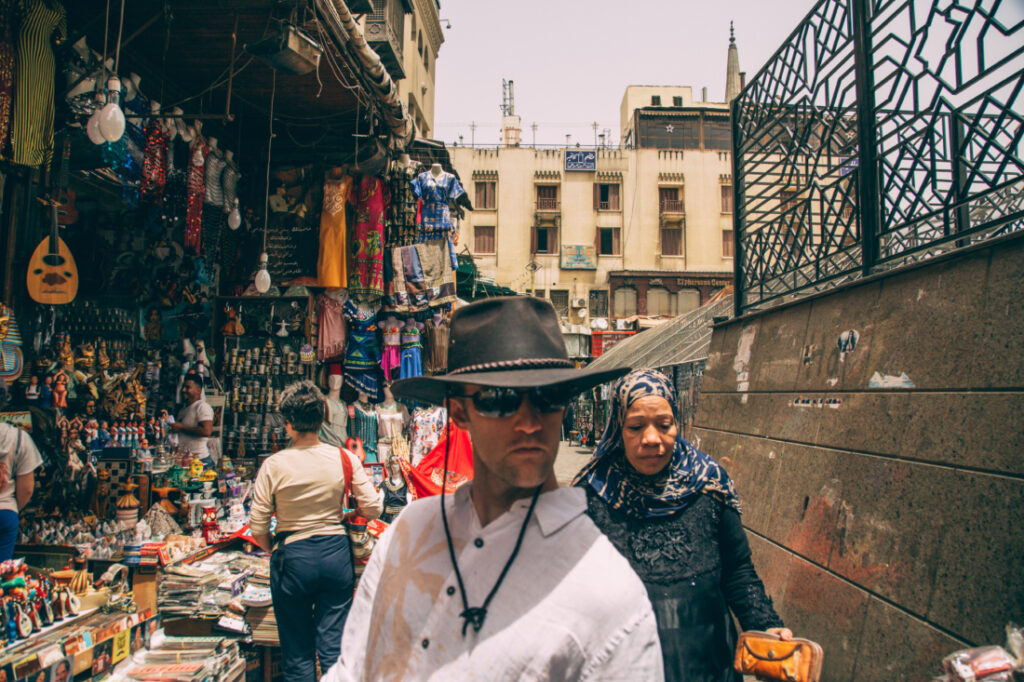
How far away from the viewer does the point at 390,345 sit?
8297mm

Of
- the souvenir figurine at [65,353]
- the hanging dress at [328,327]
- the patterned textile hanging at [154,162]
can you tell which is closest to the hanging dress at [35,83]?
the patterned textile hanging at [154,162]

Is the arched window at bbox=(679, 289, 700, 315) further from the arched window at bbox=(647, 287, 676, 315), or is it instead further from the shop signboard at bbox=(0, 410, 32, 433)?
the shop signboard at bbox=(0, 410, 32, 433)

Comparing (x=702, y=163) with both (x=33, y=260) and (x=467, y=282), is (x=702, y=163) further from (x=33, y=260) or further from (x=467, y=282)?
(x=33, y=260)

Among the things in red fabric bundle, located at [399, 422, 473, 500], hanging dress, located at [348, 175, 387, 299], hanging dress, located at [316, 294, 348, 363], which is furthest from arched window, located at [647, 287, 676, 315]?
red fabric bundle, located at [399, 422, 473, 500]

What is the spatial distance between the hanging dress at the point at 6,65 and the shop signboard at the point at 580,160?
33.7 m

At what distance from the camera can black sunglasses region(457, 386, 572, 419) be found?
1.27m

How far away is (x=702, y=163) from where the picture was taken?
3625cm

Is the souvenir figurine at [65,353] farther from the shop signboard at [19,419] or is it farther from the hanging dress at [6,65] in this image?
the hanging dress at [6,65]

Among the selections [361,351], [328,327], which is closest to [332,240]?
[328,327]

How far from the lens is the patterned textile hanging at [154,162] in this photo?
550 centimetres

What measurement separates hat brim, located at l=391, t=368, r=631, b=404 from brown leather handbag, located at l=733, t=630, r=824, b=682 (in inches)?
53.2

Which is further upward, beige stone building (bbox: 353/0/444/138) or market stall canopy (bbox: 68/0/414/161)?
beige stone building (bbox: 353/0/444/138)

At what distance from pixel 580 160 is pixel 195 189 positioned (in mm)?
32096

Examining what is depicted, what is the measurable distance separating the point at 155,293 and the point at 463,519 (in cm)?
687
